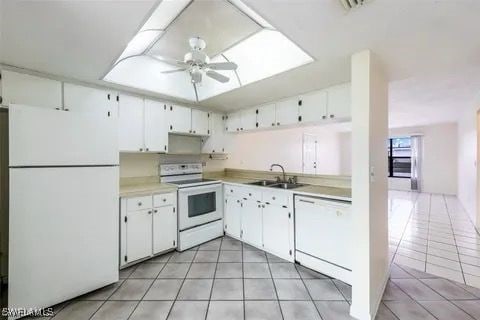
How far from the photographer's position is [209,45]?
8.16 feet

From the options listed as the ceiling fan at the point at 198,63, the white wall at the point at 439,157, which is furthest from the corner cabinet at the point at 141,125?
the white wall at the point at 439,157

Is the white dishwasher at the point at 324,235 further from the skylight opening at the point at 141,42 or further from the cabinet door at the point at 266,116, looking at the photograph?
the skylight opening at the point at 141,42

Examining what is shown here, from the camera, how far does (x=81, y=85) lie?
2.48 metres

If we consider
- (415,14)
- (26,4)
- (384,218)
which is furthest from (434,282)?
(26,4)

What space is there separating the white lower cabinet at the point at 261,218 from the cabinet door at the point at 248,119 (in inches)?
42.0

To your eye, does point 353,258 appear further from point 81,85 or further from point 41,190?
point 81,85

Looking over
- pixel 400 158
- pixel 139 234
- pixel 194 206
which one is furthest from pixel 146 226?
pixel 400 158

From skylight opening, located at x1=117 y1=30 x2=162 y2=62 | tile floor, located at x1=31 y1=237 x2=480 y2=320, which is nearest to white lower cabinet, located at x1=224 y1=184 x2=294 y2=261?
tile floor, located at x1=31 y1=237 x2=480 y2=320

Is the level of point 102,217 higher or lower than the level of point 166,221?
higher

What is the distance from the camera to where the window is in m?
7.93

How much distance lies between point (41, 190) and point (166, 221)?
1427mm

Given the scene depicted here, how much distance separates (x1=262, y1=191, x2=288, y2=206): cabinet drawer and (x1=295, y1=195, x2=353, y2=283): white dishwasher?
172 mm

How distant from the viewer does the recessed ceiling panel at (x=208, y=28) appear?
1.91 meters

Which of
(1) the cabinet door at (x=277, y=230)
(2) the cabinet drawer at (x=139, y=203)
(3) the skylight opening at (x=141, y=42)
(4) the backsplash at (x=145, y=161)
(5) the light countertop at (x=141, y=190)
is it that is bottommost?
(1) the cabinet door at (x=277, y=230)
